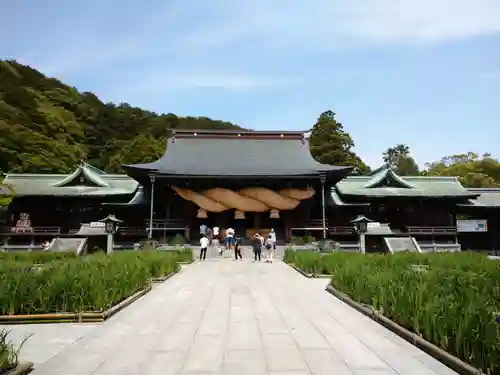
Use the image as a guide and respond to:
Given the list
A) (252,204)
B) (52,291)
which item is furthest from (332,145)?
(52,291)

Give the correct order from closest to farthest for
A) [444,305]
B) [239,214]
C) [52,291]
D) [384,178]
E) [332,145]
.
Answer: [444,305] < [52,291] < [239,214] < [384,178] < [332,145]

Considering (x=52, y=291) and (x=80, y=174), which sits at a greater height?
(x=80, y=174)

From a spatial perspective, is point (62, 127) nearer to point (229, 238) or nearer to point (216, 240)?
point (229, 238)

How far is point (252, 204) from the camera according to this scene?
30281 millimetres

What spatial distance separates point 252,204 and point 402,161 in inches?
1996

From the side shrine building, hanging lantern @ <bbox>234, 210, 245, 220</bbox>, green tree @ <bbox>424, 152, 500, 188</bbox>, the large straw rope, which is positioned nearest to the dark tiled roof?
the side shrine building

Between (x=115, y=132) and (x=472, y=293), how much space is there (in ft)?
235

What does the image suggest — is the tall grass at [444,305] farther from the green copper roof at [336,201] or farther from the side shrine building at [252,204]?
the side shrine building at [252,204]

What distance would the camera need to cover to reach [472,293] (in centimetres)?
532

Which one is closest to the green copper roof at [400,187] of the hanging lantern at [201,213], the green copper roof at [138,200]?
the hanging lantern at [201,213]

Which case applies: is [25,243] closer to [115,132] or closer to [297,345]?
[297,345]

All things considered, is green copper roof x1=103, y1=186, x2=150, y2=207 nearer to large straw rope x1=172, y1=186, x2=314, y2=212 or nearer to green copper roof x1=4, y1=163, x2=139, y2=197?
green copper roof x1=4, y1=163, x2=139, y2=197

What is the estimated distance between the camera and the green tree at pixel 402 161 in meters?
70.6

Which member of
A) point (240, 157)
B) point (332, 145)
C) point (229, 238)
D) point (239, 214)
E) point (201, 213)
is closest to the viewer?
point (229, 238)
